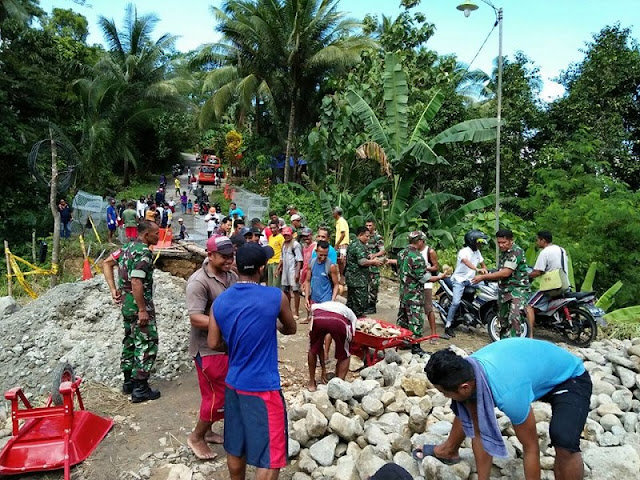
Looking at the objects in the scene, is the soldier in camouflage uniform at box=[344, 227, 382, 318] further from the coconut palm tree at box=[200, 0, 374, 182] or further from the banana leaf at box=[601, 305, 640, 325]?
the coconut palm tree at box=[200, 0, 374, 182]

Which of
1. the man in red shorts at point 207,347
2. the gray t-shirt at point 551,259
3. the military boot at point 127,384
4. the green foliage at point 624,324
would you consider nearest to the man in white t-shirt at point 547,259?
the gray t-shirt at point 551,259

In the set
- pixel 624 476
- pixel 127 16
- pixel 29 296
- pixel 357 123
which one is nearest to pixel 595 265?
pixel 624 476

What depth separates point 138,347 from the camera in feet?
15.8

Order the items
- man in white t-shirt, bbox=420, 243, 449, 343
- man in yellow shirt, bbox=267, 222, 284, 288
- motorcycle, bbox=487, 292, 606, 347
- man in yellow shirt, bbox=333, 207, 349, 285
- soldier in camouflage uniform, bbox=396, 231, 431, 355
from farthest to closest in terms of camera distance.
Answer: man in yellow shirt, bbox=333, 207, 349, 285
man in yellow shirt, bbox=267, 222, 284, 288
man in white t-shirt, bbox=420, 243, 449, 343
motorcycle, bbox=487, 292, 606, 347
soldier in camouflage uniform, bbox=396, 231, 431, 355

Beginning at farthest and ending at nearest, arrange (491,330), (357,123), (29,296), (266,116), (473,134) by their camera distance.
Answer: (266,116), (357,123), (29,296), (473,134), (491,330)

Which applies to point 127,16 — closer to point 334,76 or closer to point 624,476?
point 334,76

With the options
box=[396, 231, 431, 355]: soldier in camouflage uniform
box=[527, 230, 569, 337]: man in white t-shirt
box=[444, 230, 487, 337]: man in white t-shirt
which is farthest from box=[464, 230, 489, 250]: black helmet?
box=[396, 231, 431, 355]: soldier in camouflage uniform

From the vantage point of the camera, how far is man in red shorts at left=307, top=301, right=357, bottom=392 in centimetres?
466

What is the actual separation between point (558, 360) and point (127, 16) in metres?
27.7

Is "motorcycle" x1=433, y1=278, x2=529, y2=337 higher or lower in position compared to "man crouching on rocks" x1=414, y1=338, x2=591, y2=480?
lower

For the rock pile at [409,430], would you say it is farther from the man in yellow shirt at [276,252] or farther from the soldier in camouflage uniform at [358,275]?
the man in yellow shirt at [276,252]

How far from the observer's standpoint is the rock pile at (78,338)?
557 centimetres

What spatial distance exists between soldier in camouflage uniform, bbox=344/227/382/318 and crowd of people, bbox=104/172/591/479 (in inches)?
46.3

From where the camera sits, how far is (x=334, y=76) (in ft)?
60.5
